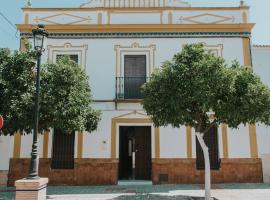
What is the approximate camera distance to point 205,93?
8414 mm

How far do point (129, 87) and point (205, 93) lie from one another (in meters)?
4.71

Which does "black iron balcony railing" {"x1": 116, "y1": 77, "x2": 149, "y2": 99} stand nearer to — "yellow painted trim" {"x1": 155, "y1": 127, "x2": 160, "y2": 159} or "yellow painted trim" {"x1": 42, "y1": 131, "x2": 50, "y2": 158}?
"yellow painted trim" {"x1": 155, "y1": 127, "x2": 160, "y2": 159}

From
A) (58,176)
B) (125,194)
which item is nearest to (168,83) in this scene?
(125,194)

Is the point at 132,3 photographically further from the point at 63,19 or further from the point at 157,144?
the point at 157,144

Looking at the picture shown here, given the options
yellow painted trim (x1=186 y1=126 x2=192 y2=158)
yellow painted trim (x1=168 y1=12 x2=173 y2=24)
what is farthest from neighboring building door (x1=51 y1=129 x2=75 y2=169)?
yellow painted trim (x1=168 y1=12 x2=173 y2=24)

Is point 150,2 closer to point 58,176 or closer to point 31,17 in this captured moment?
point 31,17

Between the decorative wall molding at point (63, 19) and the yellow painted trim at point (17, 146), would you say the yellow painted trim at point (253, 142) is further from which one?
the yellow painted trim at point (17, 146)

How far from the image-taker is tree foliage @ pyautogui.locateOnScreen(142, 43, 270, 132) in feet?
28.0

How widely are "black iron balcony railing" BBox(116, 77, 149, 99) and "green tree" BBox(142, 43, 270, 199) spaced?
3419mm

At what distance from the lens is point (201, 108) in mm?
8828

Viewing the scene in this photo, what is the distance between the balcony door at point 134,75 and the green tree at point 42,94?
3.01 metres

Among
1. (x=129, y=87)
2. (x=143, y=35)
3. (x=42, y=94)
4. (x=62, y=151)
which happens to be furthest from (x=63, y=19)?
(x=62, y=151)

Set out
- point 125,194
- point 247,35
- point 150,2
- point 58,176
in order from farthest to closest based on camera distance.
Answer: point 150,2, point 247,35, point 58,176, point 125,194

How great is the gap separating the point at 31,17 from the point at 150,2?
5.11 m
